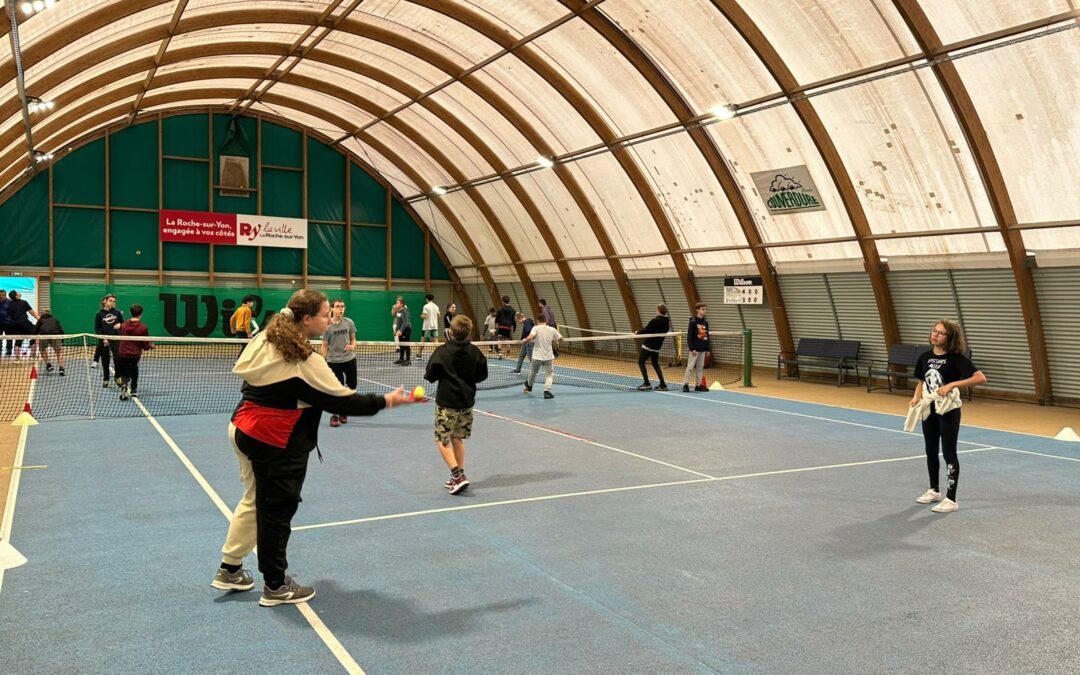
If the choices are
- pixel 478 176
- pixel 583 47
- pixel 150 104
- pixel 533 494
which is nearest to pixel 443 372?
pixel 533 494

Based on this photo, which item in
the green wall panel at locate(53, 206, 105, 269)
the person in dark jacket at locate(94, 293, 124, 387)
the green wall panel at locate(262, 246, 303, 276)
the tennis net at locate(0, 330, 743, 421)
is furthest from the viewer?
the green wall panel at locate(262, 246, 303, 276)

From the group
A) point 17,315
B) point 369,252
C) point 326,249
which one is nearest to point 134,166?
point 326,249

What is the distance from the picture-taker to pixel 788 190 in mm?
19922

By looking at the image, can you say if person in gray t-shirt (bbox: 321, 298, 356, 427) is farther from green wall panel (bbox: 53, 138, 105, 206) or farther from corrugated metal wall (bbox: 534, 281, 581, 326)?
green wall panel (bbox: 53, 138, 105, 206)

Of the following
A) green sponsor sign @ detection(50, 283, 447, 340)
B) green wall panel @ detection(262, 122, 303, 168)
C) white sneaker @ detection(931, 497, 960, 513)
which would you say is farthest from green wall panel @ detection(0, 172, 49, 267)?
white sneaker @ detection(931, 497, 960, 513)

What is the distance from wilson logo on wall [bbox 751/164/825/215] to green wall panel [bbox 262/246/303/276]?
1994 cm

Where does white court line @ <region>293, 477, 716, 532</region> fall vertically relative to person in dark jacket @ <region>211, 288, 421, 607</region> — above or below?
below

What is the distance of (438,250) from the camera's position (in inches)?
1431

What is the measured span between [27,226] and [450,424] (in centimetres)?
2740

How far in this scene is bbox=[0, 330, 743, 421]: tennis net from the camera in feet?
48.0

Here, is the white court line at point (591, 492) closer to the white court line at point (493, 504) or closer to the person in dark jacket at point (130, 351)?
the white court line at point (493, 504)

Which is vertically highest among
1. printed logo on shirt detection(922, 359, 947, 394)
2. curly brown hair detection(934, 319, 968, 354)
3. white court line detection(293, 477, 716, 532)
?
curly brown hair detection(934, 319, 968, 354)

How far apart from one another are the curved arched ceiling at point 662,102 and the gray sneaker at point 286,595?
12.9 m

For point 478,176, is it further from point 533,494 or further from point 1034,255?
point 533,494
